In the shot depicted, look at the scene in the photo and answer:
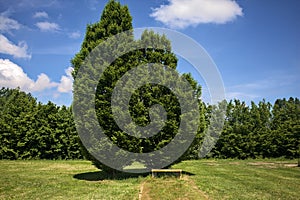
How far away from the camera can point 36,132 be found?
2875cm

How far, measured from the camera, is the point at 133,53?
13.9 meters

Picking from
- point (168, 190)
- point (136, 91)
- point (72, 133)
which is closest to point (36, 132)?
point (72, 133)

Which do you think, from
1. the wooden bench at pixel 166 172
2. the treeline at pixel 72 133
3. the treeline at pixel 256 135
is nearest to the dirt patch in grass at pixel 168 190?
the wooden bench at pixel 166 172

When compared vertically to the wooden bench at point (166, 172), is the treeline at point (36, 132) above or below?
above

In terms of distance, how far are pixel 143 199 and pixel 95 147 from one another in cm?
441

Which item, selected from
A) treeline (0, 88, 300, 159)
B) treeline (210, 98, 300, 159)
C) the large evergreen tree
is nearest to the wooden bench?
the large evergreen tree

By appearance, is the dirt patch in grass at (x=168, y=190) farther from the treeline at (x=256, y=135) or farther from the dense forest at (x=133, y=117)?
the treeline at (x=256, y=135)

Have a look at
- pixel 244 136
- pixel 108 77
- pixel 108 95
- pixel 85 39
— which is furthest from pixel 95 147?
pixel 244 136

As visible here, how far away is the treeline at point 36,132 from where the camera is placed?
28.2 metres

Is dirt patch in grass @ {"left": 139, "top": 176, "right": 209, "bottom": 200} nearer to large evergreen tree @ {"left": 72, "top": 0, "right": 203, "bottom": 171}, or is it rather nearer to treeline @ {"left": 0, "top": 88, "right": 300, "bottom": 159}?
large evergreen tree @ {"left": 72, "top": 0, "right": 203, "bottom": 171}

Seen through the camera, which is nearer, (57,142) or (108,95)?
(108,95)

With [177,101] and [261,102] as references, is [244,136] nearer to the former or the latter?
[261,102]

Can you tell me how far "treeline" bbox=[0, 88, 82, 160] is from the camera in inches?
1110

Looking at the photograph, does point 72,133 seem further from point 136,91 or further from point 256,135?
point 256,135
